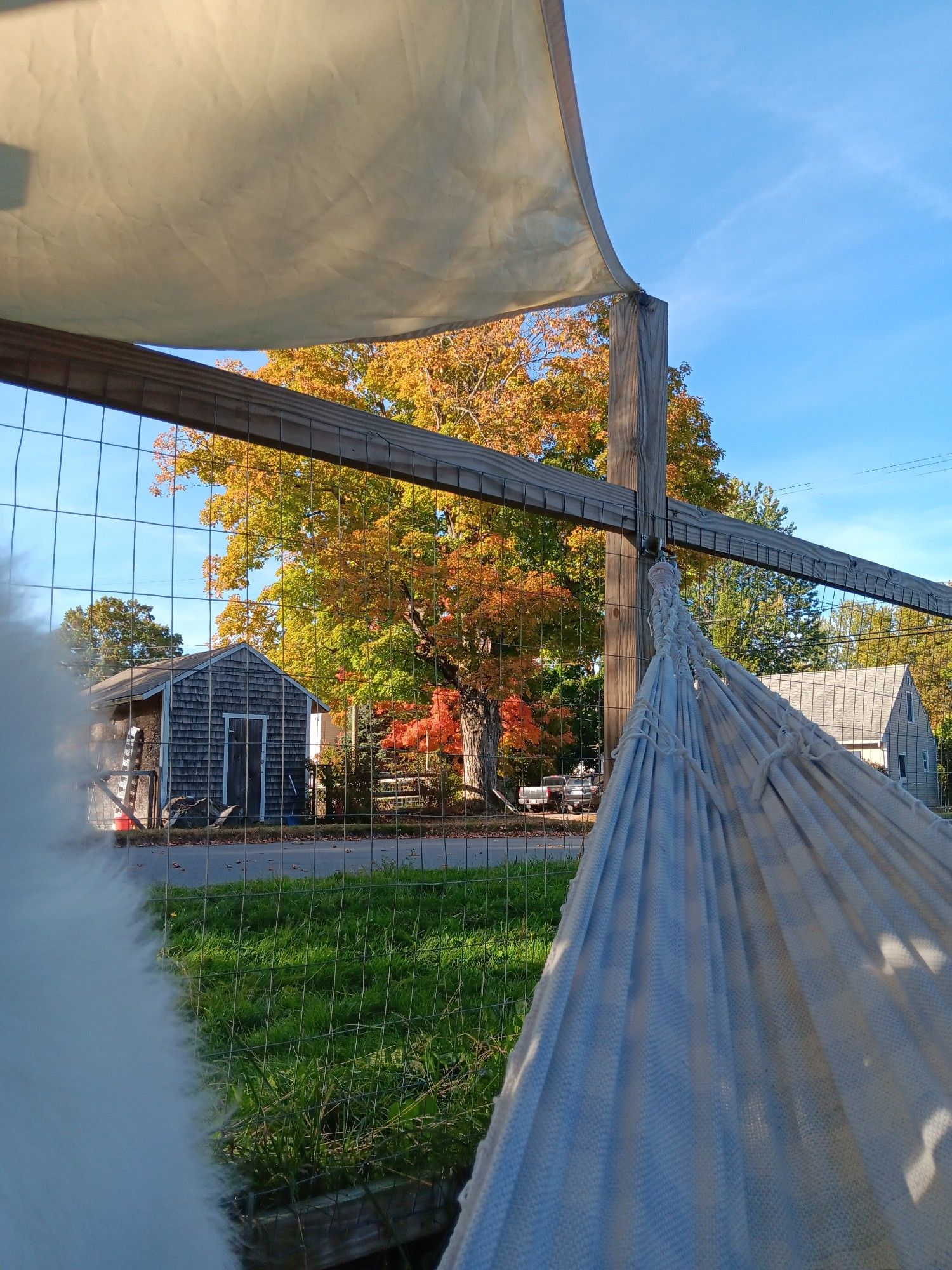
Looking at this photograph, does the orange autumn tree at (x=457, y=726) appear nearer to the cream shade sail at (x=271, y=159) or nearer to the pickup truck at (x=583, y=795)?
the pickup truck at (x=583, y=795)

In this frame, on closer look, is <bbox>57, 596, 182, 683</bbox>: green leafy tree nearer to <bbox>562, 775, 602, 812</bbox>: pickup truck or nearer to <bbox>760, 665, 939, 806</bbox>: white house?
<bbox>562, 775, 602, 812</bbox>: pickup truck

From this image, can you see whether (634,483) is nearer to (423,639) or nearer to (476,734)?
(476,734)

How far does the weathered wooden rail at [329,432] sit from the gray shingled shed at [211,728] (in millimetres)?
421

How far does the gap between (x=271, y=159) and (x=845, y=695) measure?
140 inches

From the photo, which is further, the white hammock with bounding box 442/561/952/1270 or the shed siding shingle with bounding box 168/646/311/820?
the shed siding shingle with bounding box 168/646/311/820

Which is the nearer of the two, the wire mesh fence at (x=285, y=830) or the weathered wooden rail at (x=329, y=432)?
the weathered wooden rail at (x=329, y=432)

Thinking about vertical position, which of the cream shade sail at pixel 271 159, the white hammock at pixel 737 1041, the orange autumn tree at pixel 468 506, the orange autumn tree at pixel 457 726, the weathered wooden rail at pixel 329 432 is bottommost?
the white hammock at pixel 737 1041

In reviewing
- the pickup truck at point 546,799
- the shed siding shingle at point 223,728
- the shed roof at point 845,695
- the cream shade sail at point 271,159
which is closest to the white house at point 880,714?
the shed roof at point 845,695

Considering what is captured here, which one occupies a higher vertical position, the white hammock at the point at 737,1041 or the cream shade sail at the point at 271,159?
the cream shade sail at the point at 271,159

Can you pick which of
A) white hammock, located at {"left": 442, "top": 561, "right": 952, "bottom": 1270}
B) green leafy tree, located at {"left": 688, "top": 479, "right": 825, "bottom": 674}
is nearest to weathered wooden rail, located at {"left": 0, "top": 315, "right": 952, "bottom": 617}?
green leafy tree, located at {"left": 688, "top": 479, "right": 825, "bottom": 674}

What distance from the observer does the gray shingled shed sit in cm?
149

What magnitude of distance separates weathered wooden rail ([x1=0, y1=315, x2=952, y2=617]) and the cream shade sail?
0.05 m

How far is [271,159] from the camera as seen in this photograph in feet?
3.57

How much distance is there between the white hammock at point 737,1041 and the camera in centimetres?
69
